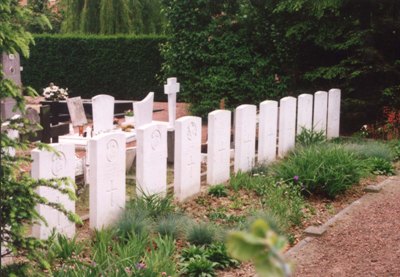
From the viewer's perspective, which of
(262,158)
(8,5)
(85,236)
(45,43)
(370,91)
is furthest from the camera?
(45,43)

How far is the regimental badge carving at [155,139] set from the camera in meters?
8.12

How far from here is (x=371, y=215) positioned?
8.44 meters

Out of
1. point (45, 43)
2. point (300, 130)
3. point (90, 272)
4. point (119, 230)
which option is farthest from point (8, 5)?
point (45, 43)

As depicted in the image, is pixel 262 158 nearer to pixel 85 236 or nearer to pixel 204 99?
pixel 85 236

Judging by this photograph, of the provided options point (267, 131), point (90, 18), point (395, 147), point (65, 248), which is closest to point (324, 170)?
point (267, 131)

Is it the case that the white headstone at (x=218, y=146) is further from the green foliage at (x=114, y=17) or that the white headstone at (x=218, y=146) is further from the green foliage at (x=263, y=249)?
the green foliage at (x=114, y=17)

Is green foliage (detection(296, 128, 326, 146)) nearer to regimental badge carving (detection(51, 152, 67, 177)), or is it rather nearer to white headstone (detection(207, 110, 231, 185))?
white headstone (detection(207, 110, 231, 185))

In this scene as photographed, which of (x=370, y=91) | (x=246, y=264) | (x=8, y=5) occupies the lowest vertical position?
(x=246, y=264)

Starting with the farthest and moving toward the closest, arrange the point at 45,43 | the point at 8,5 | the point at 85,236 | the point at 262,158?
the point at 45,43, the point at 262,158, the point at 85,236, the point at 8,5

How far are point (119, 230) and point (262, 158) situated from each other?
4.50 m

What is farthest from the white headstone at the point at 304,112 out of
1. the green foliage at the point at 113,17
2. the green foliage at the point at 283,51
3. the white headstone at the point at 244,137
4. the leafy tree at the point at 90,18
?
the leafy tree at the point at 90,18

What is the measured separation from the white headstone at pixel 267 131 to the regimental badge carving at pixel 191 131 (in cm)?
209

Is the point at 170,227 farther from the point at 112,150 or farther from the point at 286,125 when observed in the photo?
the point at 286,125

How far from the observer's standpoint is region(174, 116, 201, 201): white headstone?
8.68 meters
